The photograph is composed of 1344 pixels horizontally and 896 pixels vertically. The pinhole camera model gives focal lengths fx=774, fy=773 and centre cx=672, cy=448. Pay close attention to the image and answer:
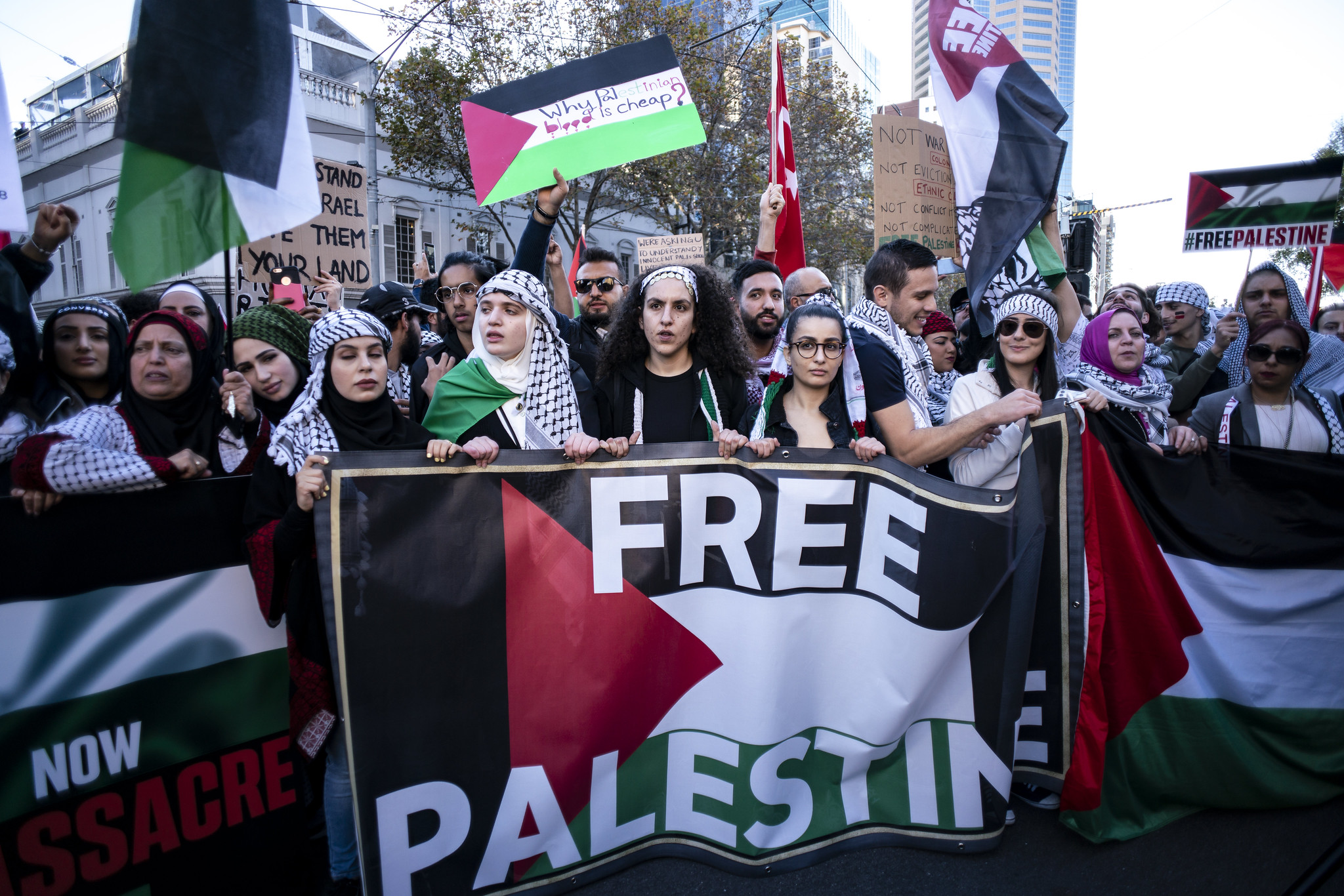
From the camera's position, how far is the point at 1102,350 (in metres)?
3.58

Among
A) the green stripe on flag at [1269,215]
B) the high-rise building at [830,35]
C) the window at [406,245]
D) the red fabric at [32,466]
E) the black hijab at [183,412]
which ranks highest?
the high-rise building at [830,35]

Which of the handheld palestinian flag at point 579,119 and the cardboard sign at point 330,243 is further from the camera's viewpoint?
the cardboard sign at point 330,243

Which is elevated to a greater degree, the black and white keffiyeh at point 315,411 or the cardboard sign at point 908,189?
the cardboard sign at point 908,189

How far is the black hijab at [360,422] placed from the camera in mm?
2498

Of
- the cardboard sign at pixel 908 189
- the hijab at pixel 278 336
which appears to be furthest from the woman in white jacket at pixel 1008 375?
the hijab at pixel 278 336

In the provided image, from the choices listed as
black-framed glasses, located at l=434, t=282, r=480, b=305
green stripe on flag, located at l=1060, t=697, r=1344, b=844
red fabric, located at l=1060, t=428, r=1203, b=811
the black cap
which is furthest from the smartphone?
green stripe on flag, located at l=1060, t=697, r=1344, b=844

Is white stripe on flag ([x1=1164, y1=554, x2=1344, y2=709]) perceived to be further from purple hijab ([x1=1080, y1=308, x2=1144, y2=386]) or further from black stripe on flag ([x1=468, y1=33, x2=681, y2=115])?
black stripe on flag ([x1=468, y1=33, x2=681, y2=115])

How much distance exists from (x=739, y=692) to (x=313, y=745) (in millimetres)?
1352

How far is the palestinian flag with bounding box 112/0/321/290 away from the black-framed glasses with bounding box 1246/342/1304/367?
376 cm

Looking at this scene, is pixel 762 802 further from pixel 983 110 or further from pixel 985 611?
pixel 983 110

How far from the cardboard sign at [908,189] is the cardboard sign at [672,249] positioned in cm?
135

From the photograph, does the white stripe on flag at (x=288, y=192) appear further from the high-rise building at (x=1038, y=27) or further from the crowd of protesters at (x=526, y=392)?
the high-rise building at (x=1038, y=27)

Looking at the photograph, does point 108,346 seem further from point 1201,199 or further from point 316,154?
point 316,154

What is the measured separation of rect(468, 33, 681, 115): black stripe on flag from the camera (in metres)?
3.51
